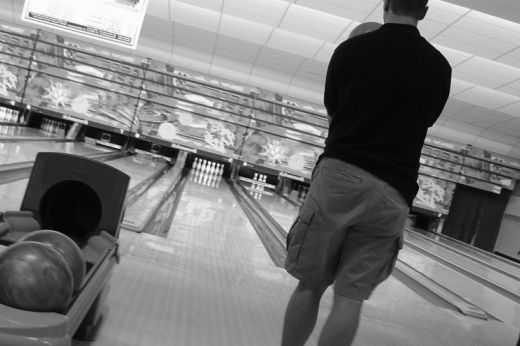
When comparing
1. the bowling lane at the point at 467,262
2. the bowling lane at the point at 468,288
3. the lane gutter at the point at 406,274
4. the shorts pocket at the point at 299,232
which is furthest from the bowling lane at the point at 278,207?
the shorts pocket at the point at 299,232

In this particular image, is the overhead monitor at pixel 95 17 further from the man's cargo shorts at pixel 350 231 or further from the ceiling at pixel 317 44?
the man's cargo shorts at pixel 350 231

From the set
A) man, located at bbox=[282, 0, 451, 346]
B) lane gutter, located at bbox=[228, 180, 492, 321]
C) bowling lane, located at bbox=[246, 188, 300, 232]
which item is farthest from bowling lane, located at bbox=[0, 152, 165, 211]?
man, located at bbox=[282, 0, 451, 346]

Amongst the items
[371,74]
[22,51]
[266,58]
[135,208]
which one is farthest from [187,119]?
[371,74]

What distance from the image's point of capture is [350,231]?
1778 mm

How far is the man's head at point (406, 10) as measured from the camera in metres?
1.84

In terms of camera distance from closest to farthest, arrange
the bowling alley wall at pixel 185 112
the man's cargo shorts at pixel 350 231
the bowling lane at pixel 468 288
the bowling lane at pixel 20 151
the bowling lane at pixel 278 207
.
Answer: the man's cargo shorts at pixel 350 231
the bowling lane at pixel 468 288
the bowling lane at pixel 20 151
the bowling lane at pixel 278 207
the bowling alley wall at pixel 185 112

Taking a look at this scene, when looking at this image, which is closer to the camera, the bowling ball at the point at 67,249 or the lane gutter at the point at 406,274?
the bowling ball at the point at 67,249

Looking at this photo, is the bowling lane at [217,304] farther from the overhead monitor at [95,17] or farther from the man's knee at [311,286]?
the overhead monitor at [95,17]

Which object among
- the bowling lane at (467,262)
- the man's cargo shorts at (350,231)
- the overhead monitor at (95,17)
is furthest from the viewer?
the bowling lane at (467,262)

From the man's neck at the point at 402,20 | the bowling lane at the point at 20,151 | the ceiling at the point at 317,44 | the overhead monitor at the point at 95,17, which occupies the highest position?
the ceiling at the point at 317,44

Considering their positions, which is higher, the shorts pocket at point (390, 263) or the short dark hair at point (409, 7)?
the short dark hair at point (409, 7)

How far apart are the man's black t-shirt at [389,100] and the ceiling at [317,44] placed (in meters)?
4.87

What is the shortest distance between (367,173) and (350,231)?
0.19 meters

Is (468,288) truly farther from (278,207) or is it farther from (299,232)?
(299,232)
